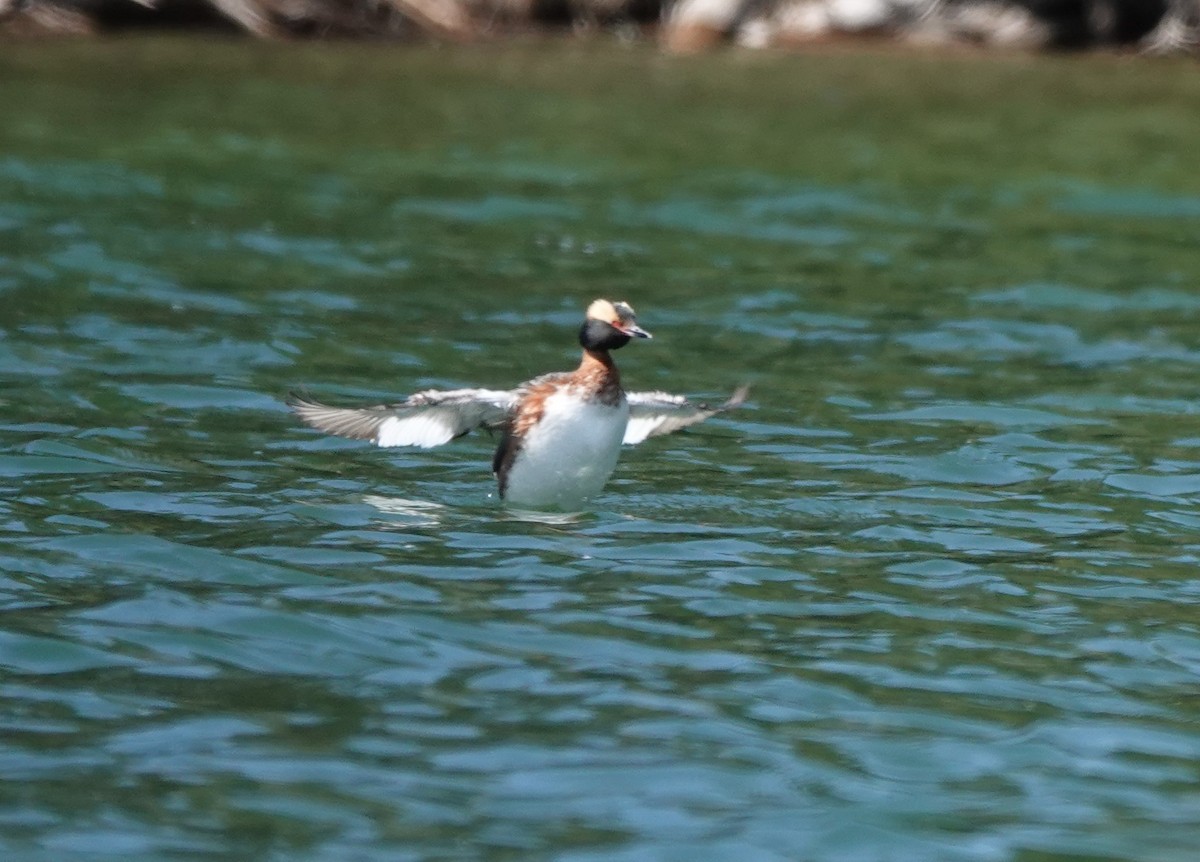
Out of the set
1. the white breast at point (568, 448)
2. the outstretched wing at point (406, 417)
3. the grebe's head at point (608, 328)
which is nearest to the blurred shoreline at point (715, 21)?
the outstretched wing at point (406, 417)

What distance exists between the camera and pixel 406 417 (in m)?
10.6

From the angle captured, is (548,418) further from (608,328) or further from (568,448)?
(608,328)

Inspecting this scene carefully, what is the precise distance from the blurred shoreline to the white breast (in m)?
18.9

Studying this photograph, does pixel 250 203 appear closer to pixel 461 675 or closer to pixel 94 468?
pixel 94 468

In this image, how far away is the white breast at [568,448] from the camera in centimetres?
1036

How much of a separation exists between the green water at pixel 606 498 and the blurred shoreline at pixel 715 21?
5516 millimetres

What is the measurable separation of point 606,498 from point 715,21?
65.2 feet

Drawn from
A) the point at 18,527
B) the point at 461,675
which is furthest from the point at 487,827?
the point at 18,527

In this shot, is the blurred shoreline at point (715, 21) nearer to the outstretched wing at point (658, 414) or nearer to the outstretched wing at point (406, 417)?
the outstretched wing at point (658, 414)

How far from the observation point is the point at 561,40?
96.2 feet

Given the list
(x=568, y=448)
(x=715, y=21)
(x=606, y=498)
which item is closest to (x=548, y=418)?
(x=568, y=448)

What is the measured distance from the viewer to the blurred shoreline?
2848cm

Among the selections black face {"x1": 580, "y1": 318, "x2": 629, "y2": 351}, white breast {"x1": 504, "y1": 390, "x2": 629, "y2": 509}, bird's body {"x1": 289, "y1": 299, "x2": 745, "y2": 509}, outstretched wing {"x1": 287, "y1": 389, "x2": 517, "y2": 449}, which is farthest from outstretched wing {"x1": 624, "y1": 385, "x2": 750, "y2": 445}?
outstretched wing {"x1": 287, "y1": 389, "x2": 517, "y2": 449}

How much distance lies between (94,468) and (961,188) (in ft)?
36.9
